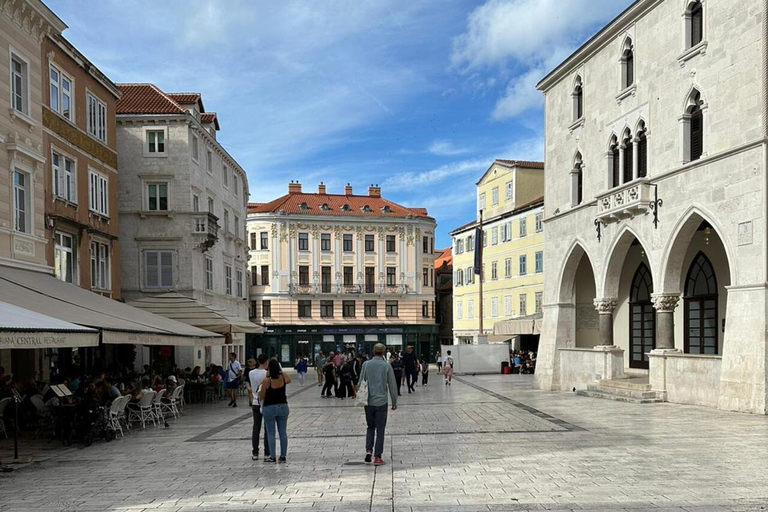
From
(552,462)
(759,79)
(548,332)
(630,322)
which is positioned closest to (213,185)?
(548,332)

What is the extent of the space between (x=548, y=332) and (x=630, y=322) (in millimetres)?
3020

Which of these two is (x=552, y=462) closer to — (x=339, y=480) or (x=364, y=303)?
(x=339, y=480)

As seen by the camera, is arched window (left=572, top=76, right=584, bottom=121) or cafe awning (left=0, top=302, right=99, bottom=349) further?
arched window (left=572, top=76, right=584, bottom=121)

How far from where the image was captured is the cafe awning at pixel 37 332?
10844 millimetres

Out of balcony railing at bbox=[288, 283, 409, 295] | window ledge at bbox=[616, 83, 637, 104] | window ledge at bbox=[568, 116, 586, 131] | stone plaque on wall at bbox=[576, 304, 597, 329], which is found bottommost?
balcony railing at bbox=[288, 283, 409, 295]

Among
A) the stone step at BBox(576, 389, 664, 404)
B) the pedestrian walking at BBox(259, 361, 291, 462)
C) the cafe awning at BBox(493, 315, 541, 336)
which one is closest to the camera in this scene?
the pedestrian walking at BBox(259, 361, 291, 462)

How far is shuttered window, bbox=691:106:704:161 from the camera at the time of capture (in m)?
20.0

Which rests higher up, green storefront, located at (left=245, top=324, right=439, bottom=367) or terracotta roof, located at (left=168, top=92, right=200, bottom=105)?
terracotta roof, located at (left=168, top=92, right=200, bottom=105)

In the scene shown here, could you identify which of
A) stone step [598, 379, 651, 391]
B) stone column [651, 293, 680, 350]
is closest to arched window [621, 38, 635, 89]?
stone column [651, 293, 680, 350]

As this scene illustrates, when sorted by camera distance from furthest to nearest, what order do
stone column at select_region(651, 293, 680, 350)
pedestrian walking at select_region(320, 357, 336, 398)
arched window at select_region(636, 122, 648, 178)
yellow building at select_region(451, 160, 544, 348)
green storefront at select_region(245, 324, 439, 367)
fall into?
green storefront at select_region(245, 324, 439, 367), yellow building at select_region(451, 160, 544, 348), pedestrian walking at select_region(320, 357, 336, 398), arched window at select_region(636, 122, 648, 178), stone column at select_region(651, 293, 680, 350)

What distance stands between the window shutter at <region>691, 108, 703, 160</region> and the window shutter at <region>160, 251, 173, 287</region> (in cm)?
2236

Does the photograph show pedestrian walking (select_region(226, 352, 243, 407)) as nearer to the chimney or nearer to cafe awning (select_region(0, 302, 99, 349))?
cafe awning (select_region(0, 302, 99, 349))

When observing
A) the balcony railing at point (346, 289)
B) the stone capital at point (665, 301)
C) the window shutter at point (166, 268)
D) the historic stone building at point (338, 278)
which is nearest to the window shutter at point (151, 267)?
the window shutter at point (166, 268)

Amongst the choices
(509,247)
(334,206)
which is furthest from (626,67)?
(334,206)
